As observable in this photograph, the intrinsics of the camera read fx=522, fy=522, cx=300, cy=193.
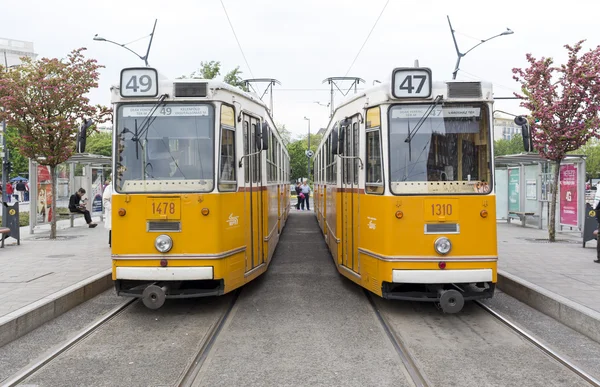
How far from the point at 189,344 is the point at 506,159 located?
1336 centimetres

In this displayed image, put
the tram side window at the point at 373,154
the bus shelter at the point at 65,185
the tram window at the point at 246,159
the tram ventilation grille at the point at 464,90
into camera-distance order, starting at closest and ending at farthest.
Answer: the tram ventilation grille at the point at 464,90 < the tram side window at the point at 373,154 < the tram window at the point at 246,159 < the bus shelter at the point at 65,185

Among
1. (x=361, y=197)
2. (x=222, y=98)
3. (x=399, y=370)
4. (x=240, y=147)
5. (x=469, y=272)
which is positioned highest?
(x=222, y=98)

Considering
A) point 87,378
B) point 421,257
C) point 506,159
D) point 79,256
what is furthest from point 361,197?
point 506,159

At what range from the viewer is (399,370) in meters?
4.70

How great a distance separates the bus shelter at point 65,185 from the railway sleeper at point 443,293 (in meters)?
10.8

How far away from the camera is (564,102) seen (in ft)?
39.7

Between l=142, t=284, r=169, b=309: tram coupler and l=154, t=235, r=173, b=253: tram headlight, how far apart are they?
0.47 metres

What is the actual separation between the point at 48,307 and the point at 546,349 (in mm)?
5698

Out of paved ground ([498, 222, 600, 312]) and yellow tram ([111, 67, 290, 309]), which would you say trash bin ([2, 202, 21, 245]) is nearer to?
yellow tram ([111, 67, 290, 309])

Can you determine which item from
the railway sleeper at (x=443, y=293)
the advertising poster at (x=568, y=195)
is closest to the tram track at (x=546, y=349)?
the railway sleeper at (x=443, y=293)

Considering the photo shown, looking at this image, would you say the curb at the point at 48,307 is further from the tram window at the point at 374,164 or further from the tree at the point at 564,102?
the tree at the point at 564,102

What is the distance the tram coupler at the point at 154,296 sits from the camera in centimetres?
634

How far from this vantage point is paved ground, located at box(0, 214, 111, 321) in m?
7.14

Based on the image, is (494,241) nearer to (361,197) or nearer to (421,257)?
(421,257)
